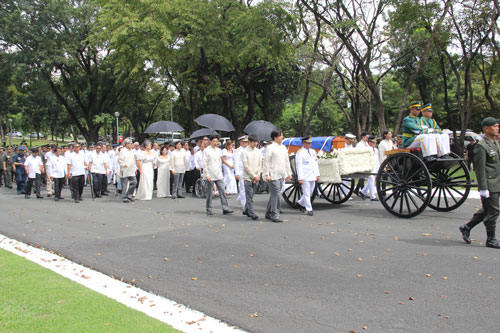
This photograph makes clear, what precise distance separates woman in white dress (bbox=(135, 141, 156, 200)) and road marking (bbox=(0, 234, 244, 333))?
8066 mm

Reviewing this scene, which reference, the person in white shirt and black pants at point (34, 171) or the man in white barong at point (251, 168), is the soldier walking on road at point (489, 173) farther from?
the person in white shirt and black pants at point (34, 171)

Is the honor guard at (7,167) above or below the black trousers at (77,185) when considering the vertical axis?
above

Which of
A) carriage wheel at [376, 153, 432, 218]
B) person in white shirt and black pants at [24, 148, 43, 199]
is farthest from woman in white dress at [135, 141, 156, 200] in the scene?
carriage wheel at [376, 153, 432, 218]

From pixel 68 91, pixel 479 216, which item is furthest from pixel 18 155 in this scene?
pixel 479 216

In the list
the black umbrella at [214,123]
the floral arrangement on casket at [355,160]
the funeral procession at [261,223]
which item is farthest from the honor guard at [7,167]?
the floral arrangement on casket at [355,160]

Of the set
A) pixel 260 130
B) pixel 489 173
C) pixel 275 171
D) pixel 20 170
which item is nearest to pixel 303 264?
pixel 489 173

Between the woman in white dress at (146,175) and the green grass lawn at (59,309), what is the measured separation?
377 inches

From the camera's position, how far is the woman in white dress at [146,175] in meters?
15.5

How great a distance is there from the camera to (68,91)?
113 ft

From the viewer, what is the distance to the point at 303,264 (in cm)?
647

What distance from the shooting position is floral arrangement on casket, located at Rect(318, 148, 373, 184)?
35.4 feet

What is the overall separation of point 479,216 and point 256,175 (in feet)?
15.9

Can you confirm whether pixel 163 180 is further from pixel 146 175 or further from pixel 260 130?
pixel 260 130

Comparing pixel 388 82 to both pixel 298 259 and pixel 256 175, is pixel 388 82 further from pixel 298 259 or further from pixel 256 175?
pixel 298 259
